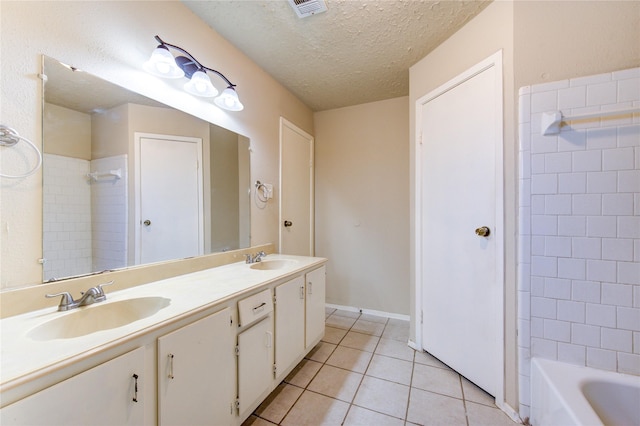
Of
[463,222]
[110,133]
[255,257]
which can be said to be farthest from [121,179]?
[463,222]

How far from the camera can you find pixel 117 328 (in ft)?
2.75

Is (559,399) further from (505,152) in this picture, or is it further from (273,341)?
(273,341)

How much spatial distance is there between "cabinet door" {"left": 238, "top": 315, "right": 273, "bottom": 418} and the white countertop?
0.25 metres

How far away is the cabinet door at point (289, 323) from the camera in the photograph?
1.55m

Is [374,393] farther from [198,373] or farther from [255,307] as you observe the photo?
[198,373]

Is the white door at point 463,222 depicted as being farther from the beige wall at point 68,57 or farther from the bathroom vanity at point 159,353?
the beige wall at point 68,57

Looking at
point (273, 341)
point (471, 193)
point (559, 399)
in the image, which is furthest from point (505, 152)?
point (273, 341)

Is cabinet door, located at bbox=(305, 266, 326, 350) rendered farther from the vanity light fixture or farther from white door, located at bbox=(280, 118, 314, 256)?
the vanity light fixture

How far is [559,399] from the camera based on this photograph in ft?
3.53

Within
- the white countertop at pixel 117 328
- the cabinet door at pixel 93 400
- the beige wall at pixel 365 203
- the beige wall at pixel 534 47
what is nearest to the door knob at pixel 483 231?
the beige wall at pixel 534 47

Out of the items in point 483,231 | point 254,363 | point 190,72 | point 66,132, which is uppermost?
point 190,72

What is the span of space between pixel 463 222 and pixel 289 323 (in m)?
1.39

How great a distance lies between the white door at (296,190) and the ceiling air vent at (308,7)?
3.38 feet

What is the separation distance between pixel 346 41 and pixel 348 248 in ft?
6.87
